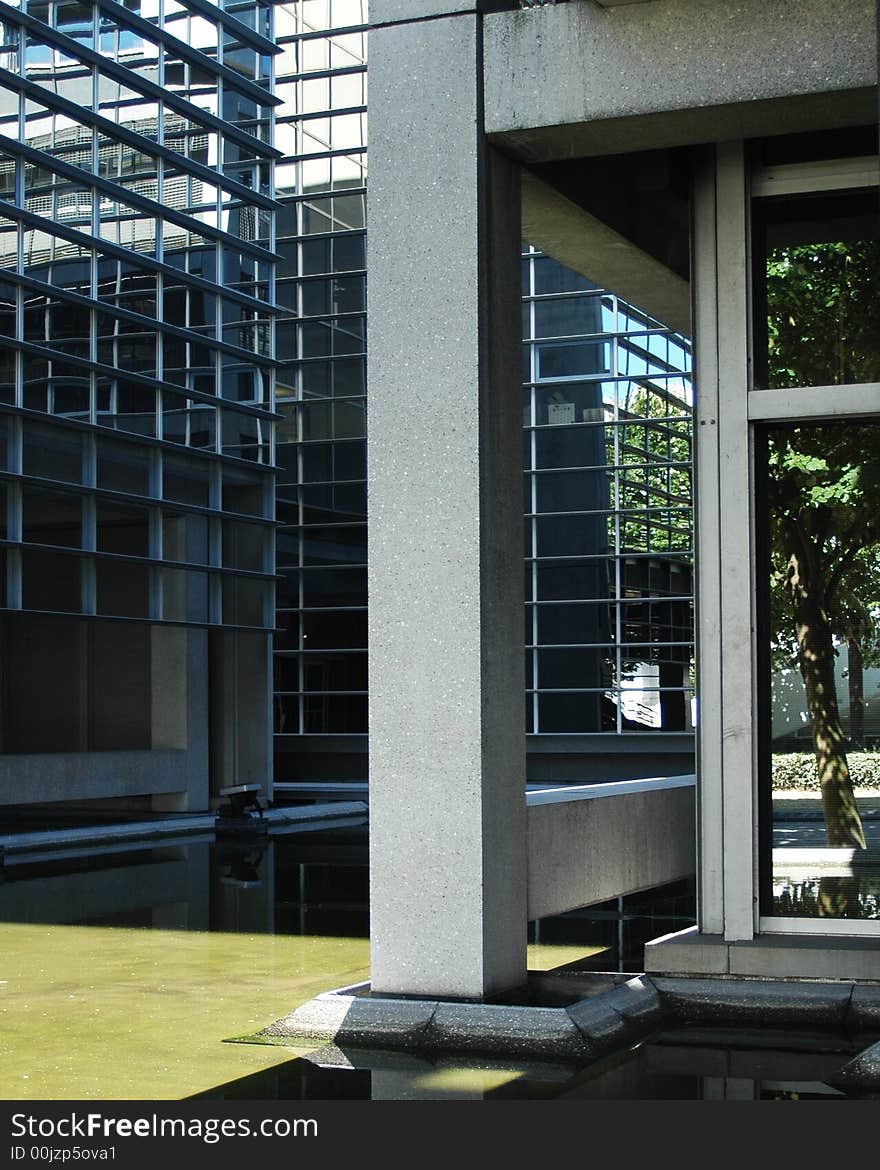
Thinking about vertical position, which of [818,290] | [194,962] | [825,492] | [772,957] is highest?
[818,290]

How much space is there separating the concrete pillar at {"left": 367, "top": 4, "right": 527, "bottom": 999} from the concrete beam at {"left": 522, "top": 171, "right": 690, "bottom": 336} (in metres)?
0.80

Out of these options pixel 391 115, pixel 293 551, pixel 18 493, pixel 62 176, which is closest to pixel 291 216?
pixel 293 551

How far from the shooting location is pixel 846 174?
29.7 feet

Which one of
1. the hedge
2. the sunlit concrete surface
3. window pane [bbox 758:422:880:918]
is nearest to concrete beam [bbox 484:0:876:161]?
window pane [bbox 758:422:880:918]

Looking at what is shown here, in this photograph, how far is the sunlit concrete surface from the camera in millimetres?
6996

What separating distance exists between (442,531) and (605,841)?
253 cm

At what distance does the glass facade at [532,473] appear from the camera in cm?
3381

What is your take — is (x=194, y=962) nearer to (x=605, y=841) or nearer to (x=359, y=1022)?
(x=605, y=841)

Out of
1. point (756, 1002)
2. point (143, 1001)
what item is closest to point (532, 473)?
point (143, 1001)

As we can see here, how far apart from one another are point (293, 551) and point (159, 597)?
1046 centimetres

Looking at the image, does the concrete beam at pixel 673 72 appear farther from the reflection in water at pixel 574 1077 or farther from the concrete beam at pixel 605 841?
the reflection in water at pixel 574 1077

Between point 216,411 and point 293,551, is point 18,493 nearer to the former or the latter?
point 216,411

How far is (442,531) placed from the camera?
8367mm

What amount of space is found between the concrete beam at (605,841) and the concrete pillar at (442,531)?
14.5 inches
